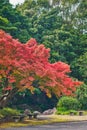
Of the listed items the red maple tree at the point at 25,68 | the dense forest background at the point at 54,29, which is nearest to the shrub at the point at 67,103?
the dense forest background at the point at 54,29

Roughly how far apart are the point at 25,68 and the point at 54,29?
2497cm

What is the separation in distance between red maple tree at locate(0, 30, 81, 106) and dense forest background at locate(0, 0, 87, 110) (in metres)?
11.0

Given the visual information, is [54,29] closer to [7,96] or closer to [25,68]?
[7,96]

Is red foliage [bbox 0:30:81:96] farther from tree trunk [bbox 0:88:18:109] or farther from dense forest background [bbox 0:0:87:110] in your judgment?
dense forest background [bbox 0:0:87:110]

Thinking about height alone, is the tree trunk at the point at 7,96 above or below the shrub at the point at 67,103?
below

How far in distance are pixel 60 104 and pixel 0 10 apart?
41.2 feet

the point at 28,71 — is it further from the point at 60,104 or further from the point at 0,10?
the point at 0,10

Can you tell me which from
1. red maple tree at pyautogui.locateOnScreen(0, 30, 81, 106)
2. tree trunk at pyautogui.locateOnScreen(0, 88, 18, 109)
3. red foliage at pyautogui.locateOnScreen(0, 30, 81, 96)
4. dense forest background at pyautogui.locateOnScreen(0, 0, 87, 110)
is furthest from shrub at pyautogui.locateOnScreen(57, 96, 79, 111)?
tree trunk at pyautogui.locateOnScreen(0, 88, 18, 109)

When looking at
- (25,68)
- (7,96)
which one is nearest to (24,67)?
(25,68)

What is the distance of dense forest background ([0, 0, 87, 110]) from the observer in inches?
1629

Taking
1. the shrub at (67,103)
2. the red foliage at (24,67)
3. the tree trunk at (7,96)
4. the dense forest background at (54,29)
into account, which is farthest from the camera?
the dense forest background at (54,29)

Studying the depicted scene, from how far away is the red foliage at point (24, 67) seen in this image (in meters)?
25.3

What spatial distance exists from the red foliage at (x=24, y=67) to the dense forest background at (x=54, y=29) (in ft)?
36.1

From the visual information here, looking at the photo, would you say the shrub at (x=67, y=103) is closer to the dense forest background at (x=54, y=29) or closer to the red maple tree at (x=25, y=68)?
the dense forest background at (x=54, y=29)
